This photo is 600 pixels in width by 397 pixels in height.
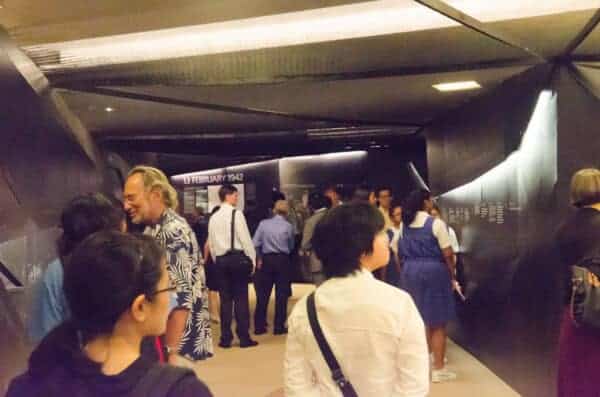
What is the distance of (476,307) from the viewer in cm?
644

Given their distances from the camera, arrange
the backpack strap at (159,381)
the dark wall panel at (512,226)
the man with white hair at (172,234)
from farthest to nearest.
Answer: the dark wall panel at (512,226), the man with white hair at (172,234), the backpack strap at (159,381)

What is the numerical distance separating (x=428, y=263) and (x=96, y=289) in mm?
4705

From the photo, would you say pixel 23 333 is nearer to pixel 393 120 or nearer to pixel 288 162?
pixel 393 120

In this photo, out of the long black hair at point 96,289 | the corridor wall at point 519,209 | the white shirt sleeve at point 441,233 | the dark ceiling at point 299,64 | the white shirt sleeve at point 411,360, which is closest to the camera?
the long black hair at point 96,289

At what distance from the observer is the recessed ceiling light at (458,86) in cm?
612

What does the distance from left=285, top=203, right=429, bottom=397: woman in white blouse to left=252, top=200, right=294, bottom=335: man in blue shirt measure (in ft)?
18.8

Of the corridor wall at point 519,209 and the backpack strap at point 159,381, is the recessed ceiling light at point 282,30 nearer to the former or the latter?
the corridor wall at point 519,209

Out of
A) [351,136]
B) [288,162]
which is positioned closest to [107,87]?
[351,136]

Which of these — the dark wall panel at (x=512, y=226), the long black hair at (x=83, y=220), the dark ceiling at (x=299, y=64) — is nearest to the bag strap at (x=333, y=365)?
the long black hair at (x=83, y=220)

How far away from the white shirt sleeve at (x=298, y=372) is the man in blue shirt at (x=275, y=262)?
5751mm

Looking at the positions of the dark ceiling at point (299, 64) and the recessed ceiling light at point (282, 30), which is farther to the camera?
the dark ceiling at point (299, 64)

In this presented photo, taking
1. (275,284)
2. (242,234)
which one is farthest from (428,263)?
(275,284)

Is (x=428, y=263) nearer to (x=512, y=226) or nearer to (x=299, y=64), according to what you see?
(x=512, y=226)

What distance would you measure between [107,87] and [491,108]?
3.10m
